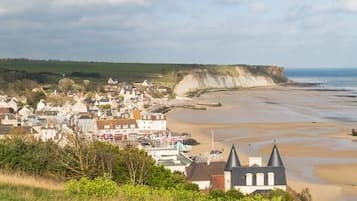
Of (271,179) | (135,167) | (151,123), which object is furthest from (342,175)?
(151,123)

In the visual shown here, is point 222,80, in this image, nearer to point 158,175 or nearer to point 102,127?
point 102,127

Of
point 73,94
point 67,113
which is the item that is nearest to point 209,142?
point 67,113

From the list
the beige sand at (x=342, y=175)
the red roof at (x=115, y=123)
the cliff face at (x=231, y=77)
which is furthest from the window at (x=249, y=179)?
the cliff face at (x=231, y=77)

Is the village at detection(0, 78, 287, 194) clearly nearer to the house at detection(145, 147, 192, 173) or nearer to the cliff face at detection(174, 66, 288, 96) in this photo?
the house at detection(145, 147, 192, 173)

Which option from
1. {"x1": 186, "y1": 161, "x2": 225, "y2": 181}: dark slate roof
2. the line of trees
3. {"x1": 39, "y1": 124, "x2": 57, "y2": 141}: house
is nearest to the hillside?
{"x1": 39, "y1": 124, "x2": 57, "y2": 141}: house

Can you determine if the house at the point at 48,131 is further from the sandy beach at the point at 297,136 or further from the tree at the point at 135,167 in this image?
the tree at the point at 135,167

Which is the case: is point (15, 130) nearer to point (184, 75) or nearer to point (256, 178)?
point (256, 178)
